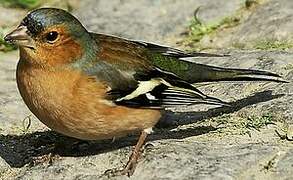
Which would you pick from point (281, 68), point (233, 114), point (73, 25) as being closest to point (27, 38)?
point (73, 25)

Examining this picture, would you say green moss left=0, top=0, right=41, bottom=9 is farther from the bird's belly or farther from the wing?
the bird's belly

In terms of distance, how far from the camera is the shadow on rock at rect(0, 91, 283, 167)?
550 cm

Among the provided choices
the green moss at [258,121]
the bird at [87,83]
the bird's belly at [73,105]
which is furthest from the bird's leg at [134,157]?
the green moss at [258,121]

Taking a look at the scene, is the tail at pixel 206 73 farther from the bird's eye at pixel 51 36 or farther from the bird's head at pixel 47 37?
the bird's eye at pixel 51 36

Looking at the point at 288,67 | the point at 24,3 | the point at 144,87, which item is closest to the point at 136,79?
the point at 144,87

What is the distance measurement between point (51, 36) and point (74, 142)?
97cm

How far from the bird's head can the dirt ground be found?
0.73 meters

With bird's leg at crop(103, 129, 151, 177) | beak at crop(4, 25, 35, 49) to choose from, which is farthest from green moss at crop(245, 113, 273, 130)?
beak at crop(4, 25, 35, 49)

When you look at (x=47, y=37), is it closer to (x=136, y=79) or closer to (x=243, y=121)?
(x=136, y=79)

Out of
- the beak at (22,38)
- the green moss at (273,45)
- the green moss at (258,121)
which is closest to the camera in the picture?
the beak at (22,38)

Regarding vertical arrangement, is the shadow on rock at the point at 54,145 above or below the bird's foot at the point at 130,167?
below

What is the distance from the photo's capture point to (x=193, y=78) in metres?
5.79

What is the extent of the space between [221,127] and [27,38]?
155 cm

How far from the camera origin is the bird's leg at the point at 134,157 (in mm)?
4938
